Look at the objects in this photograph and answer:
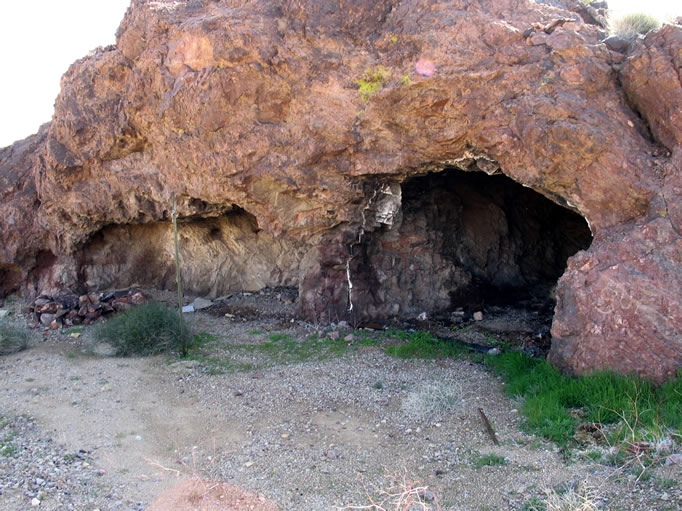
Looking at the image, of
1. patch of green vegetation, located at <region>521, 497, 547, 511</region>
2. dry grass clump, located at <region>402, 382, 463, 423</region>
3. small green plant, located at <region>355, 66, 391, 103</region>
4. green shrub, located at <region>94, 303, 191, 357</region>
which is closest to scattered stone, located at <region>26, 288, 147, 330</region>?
green shrub, located at <region>94, 303, 191, 357</region>

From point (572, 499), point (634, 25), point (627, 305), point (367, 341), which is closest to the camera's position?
point (572, 499)

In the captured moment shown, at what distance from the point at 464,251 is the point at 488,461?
20.2 feet

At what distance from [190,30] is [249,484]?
19.2 ft

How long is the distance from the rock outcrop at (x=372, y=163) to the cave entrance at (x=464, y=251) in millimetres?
37

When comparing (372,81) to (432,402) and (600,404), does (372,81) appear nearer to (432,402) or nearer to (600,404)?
(432,402)

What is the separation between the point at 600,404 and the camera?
183 inches

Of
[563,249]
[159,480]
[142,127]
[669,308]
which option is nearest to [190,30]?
[142,127]

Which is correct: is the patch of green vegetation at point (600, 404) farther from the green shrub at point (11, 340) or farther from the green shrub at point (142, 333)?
the green shrub at point (11, 340)

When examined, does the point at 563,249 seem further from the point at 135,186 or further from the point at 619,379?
the point at 135,186

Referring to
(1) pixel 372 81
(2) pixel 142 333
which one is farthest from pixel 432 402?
(2) pixel 142 333

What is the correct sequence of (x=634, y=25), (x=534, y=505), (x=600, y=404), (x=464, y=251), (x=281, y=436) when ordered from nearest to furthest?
(x=534, y=505)
(x=600, y=404)
(x=281, y=436)
(x=634, y=25)
(x=464, y=251)

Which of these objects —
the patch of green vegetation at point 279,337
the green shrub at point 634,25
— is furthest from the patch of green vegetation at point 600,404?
the green shrub at point 634,25

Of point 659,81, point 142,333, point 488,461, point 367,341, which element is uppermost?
point 659,81

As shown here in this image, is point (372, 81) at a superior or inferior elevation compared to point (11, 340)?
superior
